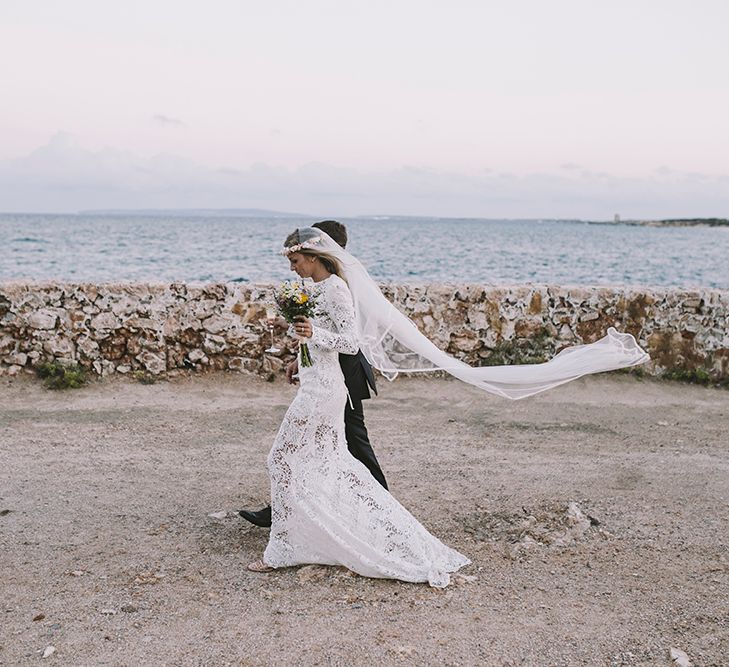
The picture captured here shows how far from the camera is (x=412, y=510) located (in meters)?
6.12

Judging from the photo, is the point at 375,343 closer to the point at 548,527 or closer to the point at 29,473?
the point at 548,527

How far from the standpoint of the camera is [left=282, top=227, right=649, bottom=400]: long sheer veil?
554cm

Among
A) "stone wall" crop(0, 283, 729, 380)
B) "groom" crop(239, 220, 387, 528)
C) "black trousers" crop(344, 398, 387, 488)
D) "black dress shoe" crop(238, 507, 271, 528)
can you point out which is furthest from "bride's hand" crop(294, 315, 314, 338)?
"stone wall" crop(0, 283, 729, 380)

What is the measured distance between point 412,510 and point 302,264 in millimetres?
2237

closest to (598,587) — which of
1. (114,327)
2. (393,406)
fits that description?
(393,406)

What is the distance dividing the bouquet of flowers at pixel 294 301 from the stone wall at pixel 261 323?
208 inches

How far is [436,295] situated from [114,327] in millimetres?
4293

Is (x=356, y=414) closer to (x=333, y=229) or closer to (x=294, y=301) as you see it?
(x=294, y=301)

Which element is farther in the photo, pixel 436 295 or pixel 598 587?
pixel 436 295

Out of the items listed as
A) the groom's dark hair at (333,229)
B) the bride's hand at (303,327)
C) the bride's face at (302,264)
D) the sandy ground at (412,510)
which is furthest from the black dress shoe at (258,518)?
the groom's dark hair at (333,229)

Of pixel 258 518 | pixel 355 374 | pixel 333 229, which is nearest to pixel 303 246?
pixel 333 229

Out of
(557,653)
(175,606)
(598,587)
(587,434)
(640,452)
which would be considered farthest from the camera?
(587,434)

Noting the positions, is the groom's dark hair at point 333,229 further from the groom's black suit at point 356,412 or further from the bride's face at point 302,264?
the groom's black suit at point 356,412

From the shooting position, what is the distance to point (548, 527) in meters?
5.71
